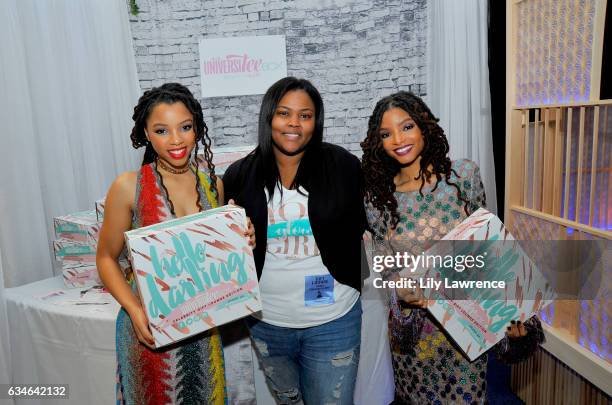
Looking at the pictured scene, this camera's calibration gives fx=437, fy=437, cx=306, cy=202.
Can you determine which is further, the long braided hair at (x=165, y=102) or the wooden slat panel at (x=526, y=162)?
the wooden slat panel at (x=526, y=162)

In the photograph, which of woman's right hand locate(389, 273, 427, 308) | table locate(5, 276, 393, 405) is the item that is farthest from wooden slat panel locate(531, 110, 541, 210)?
woman's right hand locate(389, 273, 427, 308)

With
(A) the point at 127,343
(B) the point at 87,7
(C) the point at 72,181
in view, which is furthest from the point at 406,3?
(A) the point at 127,343

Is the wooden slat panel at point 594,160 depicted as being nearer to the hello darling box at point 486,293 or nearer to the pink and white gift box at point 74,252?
the hello darling box at point 486,293

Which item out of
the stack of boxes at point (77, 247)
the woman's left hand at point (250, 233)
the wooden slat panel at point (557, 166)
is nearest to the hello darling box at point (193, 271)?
the woman's left hand at point (250, 233)

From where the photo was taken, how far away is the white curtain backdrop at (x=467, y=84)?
109 inches

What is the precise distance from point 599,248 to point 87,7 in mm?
3297

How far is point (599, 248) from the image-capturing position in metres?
1.77

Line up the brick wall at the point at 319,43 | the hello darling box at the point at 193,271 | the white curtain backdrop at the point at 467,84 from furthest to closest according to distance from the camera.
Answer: the brick wall at the point at 319,43, the white curtain backdrop at the point at 467,84, the hello darling box at the point at 193,271

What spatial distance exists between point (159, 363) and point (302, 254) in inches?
20.3

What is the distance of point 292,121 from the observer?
1394mm

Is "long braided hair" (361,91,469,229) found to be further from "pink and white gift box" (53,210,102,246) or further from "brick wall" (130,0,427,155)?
"brick wall" (130,0,427,155)

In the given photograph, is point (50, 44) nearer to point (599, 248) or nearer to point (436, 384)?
Result: point (436, 384)

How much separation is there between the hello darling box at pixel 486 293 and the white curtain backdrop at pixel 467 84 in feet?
5.87

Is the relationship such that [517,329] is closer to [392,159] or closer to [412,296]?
[412,296]
